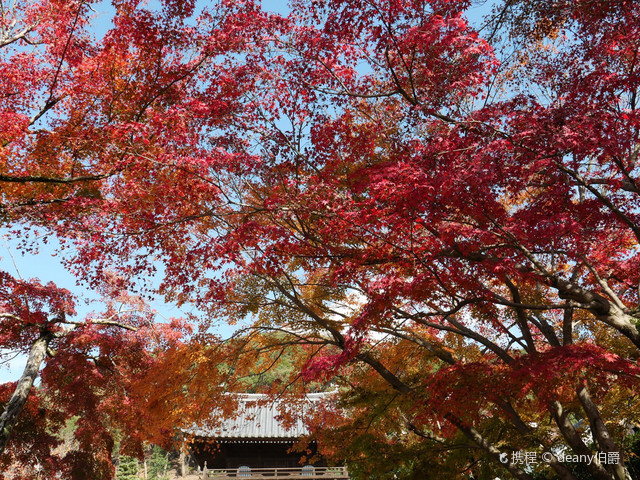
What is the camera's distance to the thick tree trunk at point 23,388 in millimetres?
11008

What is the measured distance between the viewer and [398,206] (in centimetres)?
545

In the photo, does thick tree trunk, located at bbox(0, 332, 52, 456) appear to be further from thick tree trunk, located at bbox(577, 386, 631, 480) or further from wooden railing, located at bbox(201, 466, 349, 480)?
thick tree trunk, located at bbox(577, 386, 631, 480)

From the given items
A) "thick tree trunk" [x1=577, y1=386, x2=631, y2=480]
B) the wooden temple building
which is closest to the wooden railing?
the wooden temple building

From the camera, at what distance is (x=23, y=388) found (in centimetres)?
1146

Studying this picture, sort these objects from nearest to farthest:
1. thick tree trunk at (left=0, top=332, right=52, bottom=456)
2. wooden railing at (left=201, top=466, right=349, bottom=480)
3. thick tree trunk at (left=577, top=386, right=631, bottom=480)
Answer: thick tree trunk at (left=577, top=386, right=631, bottom=480), thick tree trunk at (left=0, top=332, right=52, bottom=456), wooden railing at (left=201, top=466, right=349, bottom=480)

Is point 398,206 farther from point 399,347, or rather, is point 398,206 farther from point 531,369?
point 399,347

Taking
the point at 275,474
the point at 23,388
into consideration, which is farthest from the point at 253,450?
the point at 23,388

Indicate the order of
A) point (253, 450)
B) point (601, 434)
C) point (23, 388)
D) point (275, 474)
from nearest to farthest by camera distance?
point (601, 434), point (23, 388), point (275, 474), point (253, 450)

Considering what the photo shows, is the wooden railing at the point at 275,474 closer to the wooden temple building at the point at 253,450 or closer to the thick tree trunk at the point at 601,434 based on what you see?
the wooden temple building at the point at 253,450

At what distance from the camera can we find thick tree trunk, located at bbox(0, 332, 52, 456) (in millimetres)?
11008

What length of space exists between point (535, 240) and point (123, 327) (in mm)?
12346

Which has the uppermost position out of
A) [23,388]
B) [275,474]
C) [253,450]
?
[23,388]

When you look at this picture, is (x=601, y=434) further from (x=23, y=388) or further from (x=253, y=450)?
(x=253, y=450)

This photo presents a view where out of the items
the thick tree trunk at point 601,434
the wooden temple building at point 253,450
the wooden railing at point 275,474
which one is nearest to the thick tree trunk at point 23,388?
the wooden temple building at point 253,450
